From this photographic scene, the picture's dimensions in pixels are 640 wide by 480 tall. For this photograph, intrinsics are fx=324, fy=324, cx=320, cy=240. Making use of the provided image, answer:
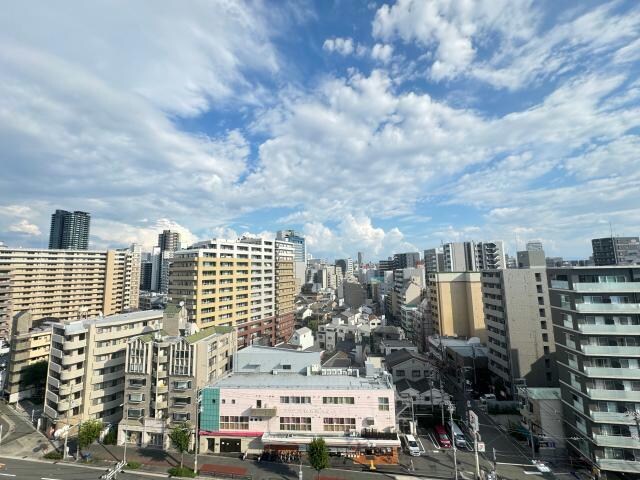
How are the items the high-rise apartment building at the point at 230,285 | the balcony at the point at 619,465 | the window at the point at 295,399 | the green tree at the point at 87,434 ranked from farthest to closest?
the high-rise apartment building at the point at 230,285
the window at the point at 295,399
the green tree at the point at 87,434
the balcony at the point at 619,465

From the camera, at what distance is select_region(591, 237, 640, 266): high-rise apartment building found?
146 meters

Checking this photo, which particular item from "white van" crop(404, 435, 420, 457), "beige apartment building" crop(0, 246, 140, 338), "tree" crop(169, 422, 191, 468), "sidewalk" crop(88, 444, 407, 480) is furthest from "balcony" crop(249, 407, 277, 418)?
"beige apartment building" crop(0, 246, 140, 338)

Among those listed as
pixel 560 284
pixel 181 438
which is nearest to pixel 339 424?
pixel 181 438

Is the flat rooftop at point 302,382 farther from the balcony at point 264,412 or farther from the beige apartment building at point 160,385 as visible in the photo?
the beige apartment building at point 160,385

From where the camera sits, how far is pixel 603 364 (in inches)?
1469

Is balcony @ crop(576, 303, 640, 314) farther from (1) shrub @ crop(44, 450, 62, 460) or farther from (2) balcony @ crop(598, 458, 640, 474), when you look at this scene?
(1) shrub @ crop(44, 450, 62, 460)

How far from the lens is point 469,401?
58281mm

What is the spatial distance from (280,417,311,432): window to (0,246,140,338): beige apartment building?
77713 mm

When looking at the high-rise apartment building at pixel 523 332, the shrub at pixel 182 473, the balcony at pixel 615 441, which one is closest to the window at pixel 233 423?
the shrub at pixel 182 473

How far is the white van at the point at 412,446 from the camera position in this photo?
133ft

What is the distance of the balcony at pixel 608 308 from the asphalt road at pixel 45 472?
55162mm

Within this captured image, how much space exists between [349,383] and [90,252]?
383 feet

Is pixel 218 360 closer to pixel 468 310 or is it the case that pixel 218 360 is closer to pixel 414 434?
pixel 414 434

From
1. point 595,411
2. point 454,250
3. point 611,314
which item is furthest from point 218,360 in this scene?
point 454,250
